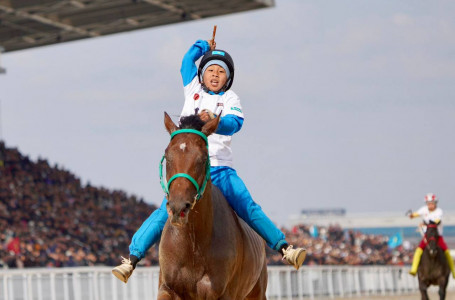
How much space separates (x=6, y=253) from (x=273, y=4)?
45.0 feet

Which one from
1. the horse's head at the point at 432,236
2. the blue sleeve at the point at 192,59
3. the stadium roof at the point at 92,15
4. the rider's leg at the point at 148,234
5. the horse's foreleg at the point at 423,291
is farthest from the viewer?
the stadium roof at the point at 92,15

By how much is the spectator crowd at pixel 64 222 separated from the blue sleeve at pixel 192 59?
12.0 m

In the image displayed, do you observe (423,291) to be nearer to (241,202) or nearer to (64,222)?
(64,222)

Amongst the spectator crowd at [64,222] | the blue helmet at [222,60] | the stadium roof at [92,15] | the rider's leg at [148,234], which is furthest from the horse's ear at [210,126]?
the stadium roof at [92,15]

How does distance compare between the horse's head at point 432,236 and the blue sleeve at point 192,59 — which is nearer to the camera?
the blue sleeve at point 192,59

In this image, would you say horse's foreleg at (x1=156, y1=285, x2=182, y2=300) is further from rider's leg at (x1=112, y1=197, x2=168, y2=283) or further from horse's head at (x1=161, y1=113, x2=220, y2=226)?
horse's head at (x1=161, y1=113, x2=220, y2=226)

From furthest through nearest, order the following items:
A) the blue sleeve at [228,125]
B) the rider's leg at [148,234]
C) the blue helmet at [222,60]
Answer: the blue helmet at [222,60] → the rider's leg at [148,234] → the blue sleeve at [228,125]

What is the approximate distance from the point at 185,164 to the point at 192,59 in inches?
76.8

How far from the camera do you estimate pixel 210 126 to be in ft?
20.2

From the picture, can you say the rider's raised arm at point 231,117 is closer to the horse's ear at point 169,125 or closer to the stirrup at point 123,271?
the horse's ear at point 169,125

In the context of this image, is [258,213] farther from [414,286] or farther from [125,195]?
[414,286]

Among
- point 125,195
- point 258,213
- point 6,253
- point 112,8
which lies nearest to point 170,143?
point 258,213

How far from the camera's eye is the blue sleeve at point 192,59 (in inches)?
292

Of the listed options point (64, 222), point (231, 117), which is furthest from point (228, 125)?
point (64, 222)
